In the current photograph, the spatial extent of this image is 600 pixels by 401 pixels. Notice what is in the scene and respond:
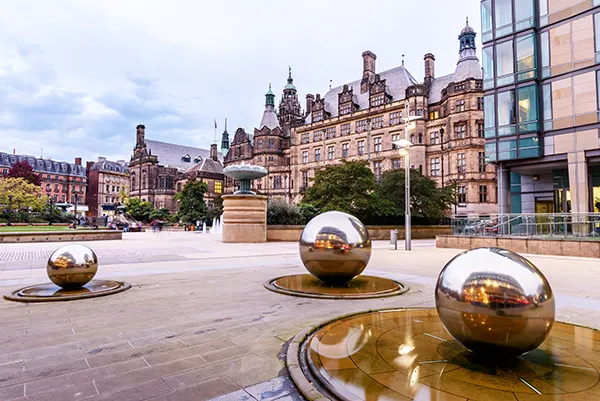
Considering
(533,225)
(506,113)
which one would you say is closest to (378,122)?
(506,113)

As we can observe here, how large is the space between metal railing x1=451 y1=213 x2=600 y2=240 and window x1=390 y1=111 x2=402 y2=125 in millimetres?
35124

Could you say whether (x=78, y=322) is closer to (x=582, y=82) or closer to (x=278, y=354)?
(x=278, y=354)

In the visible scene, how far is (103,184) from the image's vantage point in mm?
117500

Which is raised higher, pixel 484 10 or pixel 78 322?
pixel 484 10

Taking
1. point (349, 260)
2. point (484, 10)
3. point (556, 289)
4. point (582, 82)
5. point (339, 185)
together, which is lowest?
point (556, 289)

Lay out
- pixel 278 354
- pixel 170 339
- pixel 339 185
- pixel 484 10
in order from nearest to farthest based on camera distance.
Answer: pixel 278 354 → pixel 170 339 → pixel 484 10 → pixel 339 185

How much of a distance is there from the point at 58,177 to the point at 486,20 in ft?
408

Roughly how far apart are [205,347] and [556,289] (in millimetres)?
8378

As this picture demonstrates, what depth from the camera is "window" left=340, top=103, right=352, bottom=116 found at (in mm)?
62250

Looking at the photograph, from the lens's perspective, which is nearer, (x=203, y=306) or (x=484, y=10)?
(x=203, y=306)

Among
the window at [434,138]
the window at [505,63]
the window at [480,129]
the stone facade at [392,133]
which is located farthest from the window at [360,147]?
the window at [505,63]

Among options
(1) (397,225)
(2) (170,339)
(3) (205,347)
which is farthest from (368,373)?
(1) (397,225)

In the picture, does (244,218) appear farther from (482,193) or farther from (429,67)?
(429,67)

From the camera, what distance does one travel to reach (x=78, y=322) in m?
5.42
